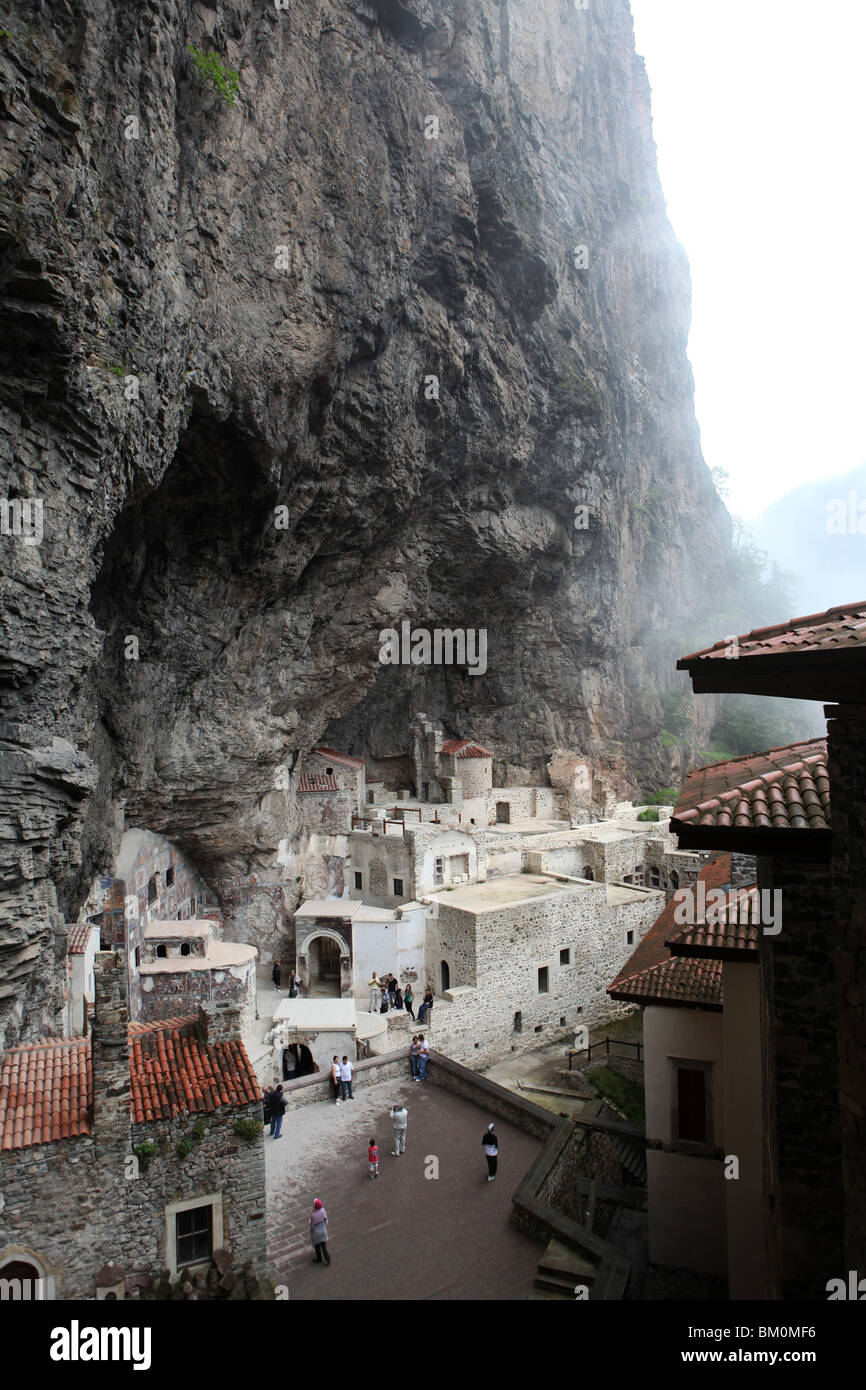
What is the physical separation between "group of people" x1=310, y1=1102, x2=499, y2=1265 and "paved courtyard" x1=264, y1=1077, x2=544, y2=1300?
0.46 ft

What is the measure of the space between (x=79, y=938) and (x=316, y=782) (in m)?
12.3

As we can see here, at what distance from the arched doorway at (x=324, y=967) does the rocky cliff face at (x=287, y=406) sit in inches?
127

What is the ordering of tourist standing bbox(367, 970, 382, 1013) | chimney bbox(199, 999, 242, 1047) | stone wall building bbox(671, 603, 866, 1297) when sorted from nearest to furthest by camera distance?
stone wall building bbox(671, 603, 866, 1297), chimney bbox(199, 999, 242, 1047), tourist standing bbox(367, 970, 382, 1013)

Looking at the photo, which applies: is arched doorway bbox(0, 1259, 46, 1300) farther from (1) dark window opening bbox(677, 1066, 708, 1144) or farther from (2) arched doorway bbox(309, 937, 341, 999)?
(2) arched doorway bbox(309, 937, 341, 999)

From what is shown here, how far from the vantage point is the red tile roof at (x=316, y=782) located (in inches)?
1008

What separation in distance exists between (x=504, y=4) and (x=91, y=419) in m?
25.5

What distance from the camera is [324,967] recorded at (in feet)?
76.5

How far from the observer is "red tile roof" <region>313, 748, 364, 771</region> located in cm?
2786

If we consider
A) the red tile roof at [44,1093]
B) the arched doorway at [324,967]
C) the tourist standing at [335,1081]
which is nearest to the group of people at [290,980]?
Answer: the arched doorway at [324,967]

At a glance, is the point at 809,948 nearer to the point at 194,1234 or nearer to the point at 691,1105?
the point at 691,1105

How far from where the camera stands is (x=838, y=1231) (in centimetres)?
544

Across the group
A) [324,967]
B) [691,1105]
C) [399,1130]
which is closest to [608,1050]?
[399,1130]

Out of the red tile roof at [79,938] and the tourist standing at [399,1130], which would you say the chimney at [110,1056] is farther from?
the tourist standing at [399,1130]

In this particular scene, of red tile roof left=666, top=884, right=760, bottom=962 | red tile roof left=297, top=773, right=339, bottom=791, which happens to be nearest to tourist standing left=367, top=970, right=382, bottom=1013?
red tile roof left=297, top=773, right=339, bottom=791
